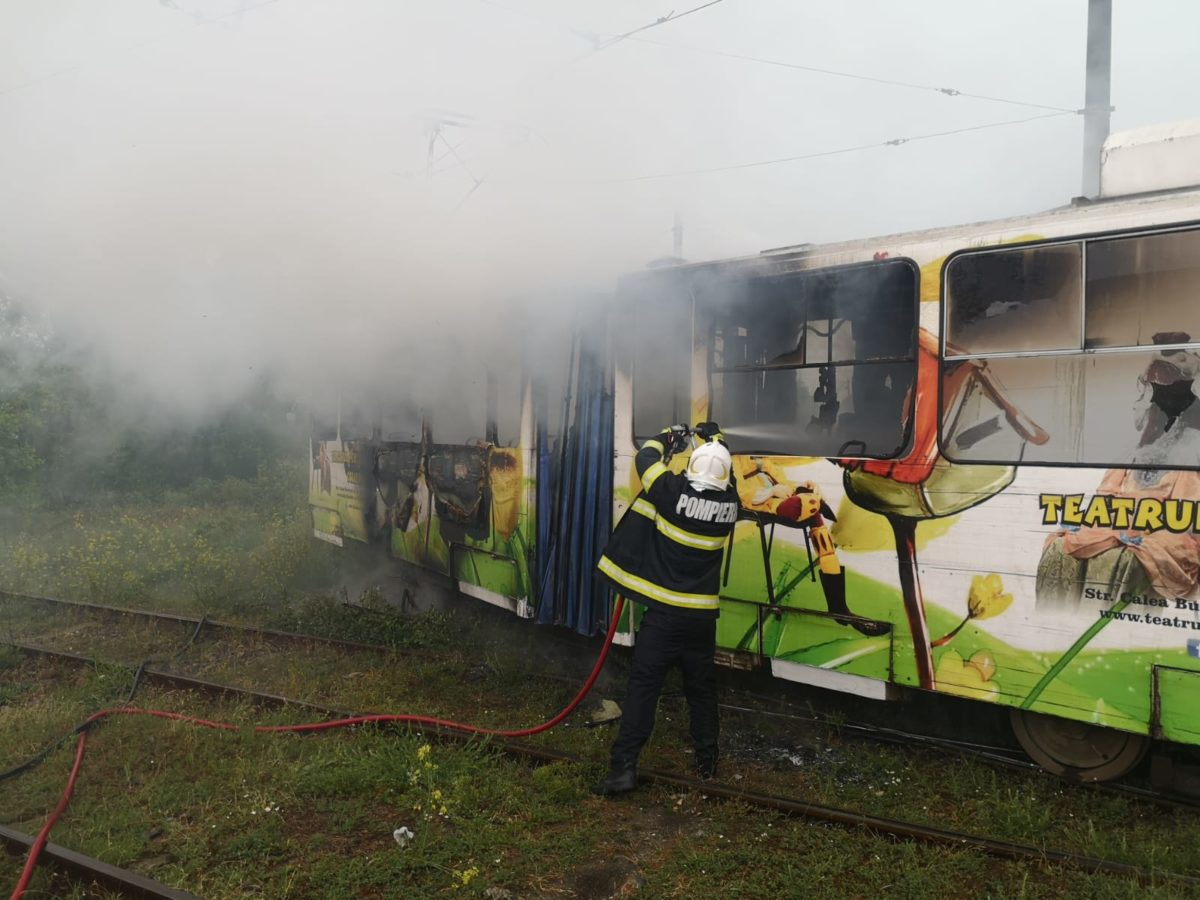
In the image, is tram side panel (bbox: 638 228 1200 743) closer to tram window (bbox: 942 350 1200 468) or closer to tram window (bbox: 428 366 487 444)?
tram window (bbox: 942 350 1200 468)

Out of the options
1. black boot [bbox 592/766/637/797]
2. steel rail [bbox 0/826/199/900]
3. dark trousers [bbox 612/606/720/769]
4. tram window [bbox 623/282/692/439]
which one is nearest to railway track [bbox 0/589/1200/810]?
dark trousers [bbox 612/606/720/769]

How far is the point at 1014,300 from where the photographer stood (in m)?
4.14

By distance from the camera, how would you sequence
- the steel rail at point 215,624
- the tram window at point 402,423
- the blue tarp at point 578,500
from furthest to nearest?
the tram window at point 402,423 → the steel rail at point 215,624 → the blue tarp at point 578,500

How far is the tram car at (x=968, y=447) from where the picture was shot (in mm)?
3762

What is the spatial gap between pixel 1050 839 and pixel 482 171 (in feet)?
23.4

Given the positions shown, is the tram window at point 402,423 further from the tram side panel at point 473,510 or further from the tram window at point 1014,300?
the tram window at point 1014,300

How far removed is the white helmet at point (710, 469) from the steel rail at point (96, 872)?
110 inches

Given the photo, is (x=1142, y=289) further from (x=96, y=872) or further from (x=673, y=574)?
(x=96, y=872)

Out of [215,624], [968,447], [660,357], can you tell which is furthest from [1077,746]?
[215,624]

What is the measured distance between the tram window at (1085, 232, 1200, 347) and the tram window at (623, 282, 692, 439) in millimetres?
2198

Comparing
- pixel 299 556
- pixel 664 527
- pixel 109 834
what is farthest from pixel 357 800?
pixel 299 556

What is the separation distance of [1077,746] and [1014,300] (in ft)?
7.19

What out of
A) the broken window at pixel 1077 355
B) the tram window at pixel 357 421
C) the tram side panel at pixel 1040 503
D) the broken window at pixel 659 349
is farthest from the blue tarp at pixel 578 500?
the tram window at pixel 357 421

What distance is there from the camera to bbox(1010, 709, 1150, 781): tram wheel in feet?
13.7
